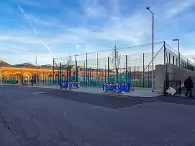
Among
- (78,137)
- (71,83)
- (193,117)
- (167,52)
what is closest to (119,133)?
(78,137)

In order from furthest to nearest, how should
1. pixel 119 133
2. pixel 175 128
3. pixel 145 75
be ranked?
pixel 145 75 → pixel 175 128 → pixel 119 133

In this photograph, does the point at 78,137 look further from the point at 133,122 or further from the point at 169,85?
the point at 169,85

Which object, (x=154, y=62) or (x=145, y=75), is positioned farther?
(x=145, y=75)

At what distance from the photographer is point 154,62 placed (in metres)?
21.0

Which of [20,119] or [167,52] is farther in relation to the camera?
[167,52]

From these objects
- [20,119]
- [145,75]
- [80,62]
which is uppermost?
[80,62]

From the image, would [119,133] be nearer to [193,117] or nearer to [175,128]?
[175,128]

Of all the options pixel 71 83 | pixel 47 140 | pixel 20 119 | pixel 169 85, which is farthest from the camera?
pixel 71 83

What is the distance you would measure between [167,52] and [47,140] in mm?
17707

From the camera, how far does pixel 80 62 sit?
32062 mm

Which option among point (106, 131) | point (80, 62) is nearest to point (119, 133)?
point (106, 131)

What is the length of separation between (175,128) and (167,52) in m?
15.0

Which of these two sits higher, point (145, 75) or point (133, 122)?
point (145, 75)

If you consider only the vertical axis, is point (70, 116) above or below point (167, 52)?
below
